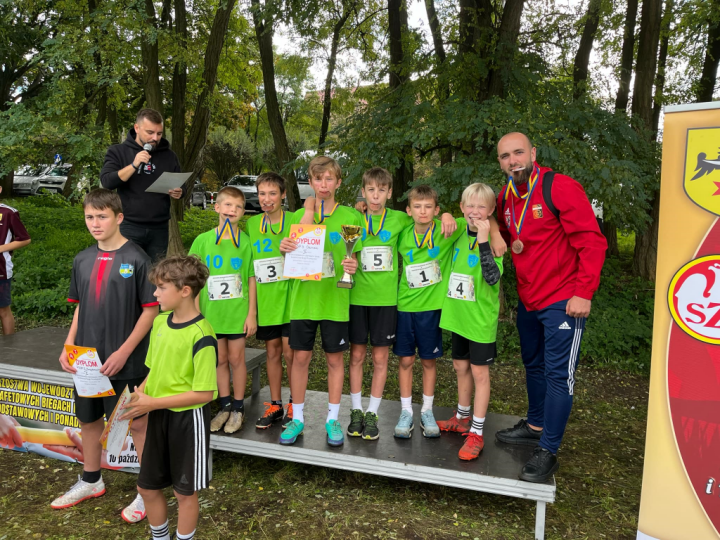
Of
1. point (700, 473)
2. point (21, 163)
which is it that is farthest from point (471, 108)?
point (21, 163)

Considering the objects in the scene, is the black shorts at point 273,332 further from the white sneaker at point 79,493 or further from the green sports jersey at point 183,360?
the white sneaker at point 79,493

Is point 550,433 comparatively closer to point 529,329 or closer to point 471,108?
point 529,329

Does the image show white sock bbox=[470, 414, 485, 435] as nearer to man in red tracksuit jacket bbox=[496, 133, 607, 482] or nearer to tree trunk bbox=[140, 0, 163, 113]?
man in red tracksuit jacket bbox=[496, 133, 607, 482]

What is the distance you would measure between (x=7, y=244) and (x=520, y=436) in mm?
4865

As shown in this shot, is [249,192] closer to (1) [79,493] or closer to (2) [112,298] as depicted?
(1) [79,493]

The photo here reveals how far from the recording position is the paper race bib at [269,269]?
362cm

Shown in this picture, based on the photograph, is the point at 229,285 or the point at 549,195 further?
the point at 229,285

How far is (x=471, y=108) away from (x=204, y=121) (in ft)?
15.3

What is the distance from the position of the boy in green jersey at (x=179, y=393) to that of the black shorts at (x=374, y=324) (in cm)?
128

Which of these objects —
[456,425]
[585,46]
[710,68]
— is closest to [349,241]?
[456,425]

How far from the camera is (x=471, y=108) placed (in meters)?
5.67

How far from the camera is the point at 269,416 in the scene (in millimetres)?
3764

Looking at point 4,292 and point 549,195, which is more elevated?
point 549,195

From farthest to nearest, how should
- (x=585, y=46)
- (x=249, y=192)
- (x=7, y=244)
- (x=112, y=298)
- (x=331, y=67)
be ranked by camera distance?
1. (x=249, y=192)
2. (x=331, y=67)
3. (x=585, y=46)
4. (x=7, y=244)
5. (x=112, y=298)
